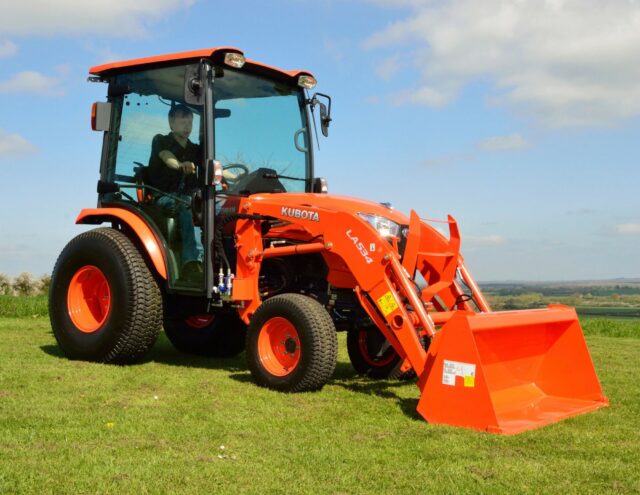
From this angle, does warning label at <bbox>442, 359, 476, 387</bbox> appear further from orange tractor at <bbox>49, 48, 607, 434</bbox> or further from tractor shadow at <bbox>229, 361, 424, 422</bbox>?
tractor shadow at <bbox>229, 361, 424, 422</bbox>

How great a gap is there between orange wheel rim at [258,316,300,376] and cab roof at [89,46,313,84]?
8.11ft

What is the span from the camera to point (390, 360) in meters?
7.14

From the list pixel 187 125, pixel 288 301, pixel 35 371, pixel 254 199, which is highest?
pixel 187 125

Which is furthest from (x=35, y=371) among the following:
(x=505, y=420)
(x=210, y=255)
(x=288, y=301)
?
(x=505, y=420)

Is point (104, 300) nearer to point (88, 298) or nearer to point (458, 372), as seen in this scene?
point (88, 298)

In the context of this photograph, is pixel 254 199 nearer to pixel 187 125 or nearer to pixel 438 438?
pixel 187 125

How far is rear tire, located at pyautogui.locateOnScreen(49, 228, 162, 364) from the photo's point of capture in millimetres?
7094

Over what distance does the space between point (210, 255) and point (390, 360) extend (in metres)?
1.94

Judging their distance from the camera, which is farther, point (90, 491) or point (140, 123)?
point (140, 123)

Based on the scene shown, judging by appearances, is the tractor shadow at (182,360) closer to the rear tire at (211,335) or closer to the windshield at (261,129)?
the rear tire at (211,335)

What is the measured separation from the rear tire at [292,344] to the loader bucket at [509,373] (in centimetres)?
92

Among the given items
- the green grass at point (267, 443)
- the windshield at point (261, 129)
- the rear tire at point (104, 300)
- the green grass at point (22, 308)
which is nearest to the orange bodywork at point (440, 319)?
the green grass at point (267, 443)

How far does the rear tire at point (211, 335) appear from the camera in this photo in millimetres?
8406

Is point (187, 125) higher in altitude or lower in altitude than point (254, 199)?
higher
